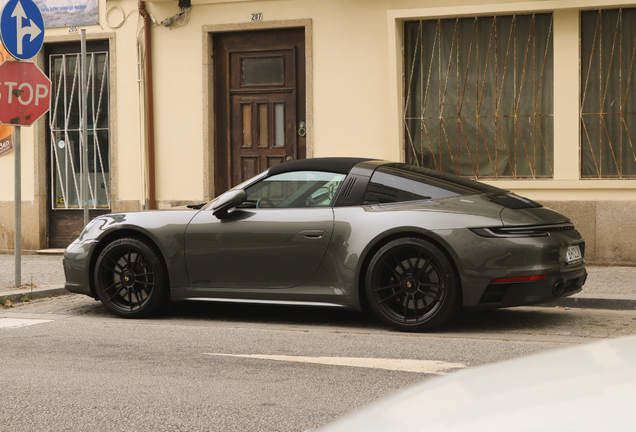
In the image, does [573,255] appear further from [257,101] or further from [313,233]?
[257,101]

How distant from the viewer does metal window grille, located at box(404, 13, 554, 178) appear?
1030 cm

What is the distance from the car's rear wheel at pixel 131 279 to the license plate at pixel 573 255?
3.20 m

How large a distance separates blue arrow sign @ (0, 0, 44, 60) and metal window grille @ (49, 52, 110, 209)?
13.3 ft

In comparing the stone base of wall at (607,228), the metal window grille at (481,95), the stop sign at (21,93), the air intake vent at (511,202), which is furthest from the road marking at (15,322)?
the stone base of wall at (607,228)

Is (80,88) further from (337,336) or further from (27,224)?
(337,336)

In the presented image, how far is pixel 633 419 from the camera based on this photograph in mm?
1111

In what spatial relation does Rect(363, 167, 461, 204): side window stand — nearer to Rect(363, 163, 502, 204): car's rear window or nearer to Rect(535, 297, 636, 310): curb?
Rect(363, 163, 502, 204): car's rear window

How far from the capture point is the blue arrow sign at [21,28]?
26.0 feet

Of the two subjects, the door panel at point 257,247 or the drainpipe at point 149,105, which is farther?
the drainpipe at point 149,105

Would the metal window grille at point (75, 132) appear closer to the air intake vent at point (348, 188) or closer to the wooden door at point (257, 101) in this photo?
the wooden door at point (257, 101)

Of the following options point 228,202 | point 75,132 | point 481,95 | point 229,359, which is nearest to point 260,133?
point 75,132

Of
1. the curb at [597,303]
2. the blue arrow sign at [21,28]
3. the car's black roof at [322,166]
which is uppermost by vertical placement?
the blue arrow sign at [21,28]

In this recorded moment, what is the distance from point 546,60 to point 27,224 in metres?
8.28

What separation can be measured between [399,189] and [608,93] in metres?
5.31
